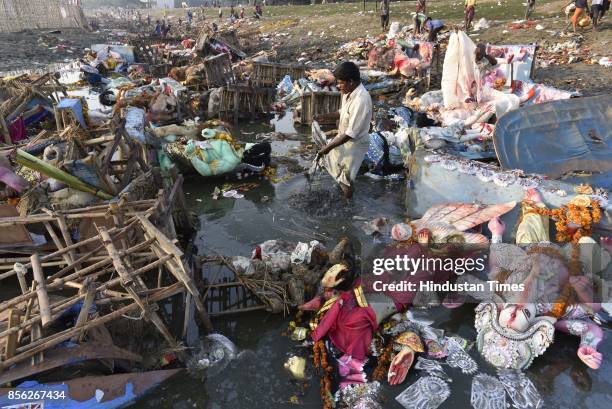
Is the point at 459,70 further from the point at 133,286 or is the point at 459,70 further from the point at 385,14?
the point at 385,14

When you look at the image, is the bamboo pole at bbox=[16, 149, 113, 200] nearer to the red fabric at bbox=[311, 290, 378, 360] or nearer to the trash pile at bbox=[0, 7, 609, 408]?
the trash pile at bbox=[0, 7, 609, 408]

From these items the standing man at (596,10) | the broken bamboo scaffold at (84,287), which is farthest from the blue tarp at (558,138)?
the standing man at (596,10)

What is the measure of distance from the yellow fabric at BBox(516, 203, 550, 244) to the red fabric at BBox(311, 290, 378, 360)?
76.3 inches

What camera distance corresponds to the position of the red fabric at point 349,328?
3418mm

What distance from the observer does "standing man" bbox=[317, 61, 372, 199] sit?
480cm

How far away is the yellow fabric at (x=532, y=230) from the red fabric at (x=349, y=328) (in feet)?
6.36

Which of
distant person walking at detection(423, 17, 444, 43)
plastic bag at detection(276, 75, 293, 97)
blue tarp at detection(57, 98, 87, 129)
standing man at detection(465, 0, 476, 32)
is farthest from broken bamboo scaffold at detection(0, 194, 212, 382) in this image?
standing man at detection(465, 0, 476, 32)

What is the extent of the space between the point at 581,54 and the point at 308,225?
41.1 ft

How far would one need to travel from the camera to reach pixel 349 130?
197 inches

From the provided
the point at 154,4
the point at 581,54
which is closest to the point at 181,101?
the point at 581,54

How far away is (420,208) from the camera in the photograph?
550cm

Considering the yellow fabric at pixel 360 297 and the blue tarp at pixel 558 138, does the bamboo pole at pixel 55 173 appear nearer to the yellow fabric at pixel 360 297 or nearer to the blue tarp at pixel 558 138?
the yellow fabric at pixel 360 297

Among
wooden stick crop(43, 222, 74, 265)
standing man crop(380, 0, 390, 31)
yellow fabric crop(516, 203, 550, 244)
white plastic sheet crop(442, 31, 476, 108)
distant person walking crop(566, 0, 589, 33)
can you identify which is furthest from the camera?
standing man crop(380, 0, 390, 31)

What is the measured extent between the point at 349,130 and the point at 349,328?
2570mm
